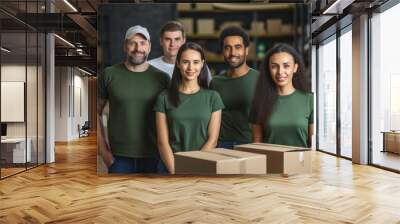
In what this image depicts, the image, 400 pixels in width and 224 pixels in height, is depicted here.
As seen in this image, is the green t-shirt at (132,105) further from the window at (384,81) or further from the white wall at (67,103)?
the white wall at (67,103)

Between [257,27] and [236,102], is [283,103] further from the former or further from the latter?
[257,27]

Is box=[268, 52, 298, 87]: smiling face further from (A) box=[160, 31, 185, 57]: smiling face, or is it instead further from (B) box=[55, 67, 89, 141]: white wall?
(B) box=[55, 67, 89, 141]: white wall

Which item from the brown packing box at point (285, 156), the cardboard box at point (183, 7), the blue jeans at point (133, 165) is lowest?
the blue jeans at point (133, 165)

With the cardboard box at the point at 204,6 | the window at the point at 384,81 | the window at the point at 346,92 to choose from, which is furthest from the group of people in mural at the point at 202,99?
the window at the point at 346,92

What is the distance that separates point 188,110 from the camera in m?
5.43

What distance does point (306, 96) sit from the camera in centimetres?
570

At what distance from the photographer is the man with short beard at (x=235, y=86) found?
568 cm

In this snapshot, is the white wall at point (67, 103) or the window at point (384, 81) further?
the white wall at point (67, 103)

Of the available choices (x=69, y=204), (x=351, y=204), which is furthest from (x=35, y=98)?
(x=351, y=204)

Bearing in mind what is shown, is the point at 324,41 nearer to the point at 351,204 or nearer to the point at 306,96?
the point at 306,96

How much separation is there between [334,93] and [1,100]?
713cm

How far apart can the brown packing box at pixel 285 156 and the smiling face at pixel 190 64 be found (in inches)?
46.1

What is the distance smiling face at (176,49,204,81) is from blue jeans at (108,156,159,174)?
1295 millimetres

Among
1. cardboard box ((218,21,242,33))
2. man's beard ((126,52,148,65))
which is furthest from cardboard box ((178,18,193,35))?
man's beard ((126,52,148,65))
